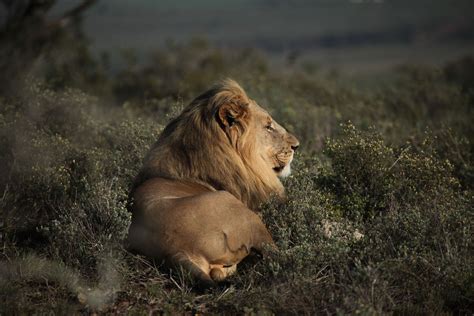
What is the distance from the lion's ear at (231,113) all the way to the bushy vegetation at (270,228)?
72 centimetres

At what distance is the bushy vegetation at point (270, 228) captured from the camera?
4.39 metres

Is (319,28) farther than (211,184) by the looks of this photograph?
Yes

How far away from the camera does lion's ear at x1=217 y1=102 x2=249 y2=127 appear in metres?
5.23

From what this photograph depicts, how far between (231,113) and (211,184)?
556 mm

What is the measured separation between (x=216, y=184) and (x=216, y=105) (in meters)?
0.60

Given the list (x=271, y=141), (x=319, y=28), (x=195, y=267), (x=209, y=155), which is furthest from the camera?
(x=319, y=28)

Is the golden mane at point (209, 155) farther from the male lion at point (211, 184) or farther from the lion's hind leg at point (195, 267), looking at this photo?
the lion's hind leg at point (195, 267)

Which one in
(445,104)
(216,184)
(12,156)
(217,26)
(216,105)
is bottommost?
(217,26)

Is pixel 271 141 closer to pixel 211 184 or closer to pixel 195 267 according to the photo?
pixel 211 184

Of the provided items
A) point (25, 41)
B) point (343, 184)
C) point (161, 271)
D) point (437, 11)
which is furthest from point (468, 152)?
point (437, 11)

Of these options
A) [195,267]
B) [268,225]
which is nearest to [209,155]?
[268,225]

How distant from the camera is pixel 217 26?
3757 inches

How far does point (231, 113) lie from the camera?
17.2ft

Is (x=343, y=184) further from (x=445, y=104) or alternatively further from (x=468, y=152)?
(x=445, y=104)
